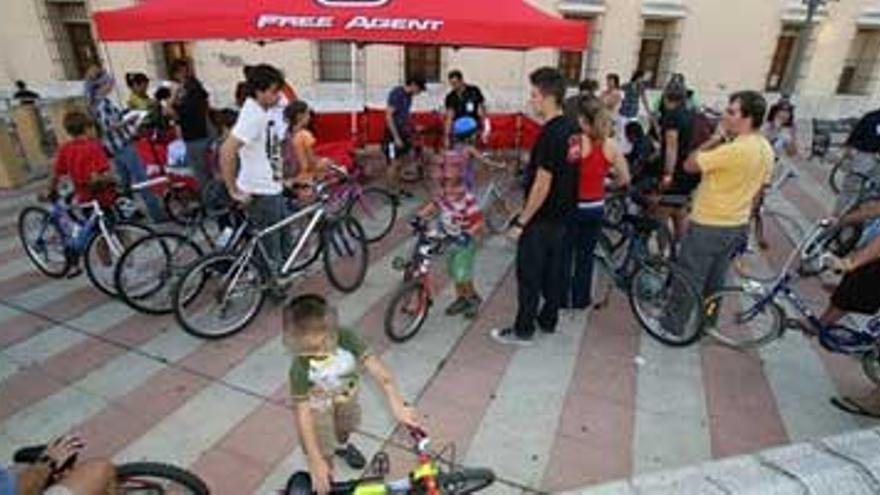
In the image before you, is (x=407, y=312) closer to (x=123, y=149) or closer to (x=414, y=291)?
(x=414, y=291)

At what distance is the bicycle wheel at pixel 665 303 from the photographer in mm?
4238

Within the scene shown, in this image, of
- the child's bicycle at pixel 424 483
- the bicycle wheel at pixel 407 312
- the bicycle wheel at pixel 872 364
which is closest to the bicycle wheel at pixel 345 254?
the bicycle wheel at pixel 407 312

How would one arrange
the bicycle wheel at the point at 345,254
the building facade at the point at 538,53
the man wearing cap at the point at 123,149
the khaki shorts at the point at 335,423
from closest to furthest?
the khaki shorts at the point at 335,423, the bicycle wheel at the point at 345,254, the man wearing cap at the point at 123,149, the building facade at the point at 538,53

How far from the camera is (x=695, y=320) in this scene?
169 inches

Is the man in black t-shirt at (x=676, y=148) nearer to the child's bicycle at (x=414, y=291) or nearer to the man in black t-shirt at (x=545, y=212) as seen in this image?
the man in black t-shirt at (x=545, y=212)

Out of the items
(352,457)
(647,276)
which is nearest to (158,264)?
(352,457)

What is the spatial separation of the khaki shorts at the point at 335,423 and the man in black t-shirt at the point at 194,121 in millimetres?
4773

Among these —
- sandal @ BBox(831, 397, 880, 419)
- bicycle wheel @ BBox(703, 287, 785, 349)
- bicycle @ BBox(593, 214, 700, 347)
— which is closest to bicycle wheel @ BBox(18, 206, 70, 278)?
bicycle @ BBox(593, 214, 700, 347)

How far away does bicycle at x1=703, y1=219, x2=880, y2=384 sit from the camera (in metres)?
3.80

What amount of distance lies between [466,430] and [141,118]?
20.7ft

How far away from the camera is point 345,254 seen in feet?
17.6

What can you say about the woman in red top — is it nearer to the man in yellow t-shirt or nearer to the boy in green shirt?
the man in yellow t-shirt

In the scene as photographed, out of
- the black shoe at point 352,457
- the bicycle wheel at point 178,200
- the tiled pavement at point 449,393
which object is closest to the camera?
the black shoe at point 352,457

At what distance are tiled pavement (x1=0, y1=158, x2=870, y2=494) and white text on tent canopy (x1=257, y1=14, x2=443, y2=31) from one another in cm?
250
